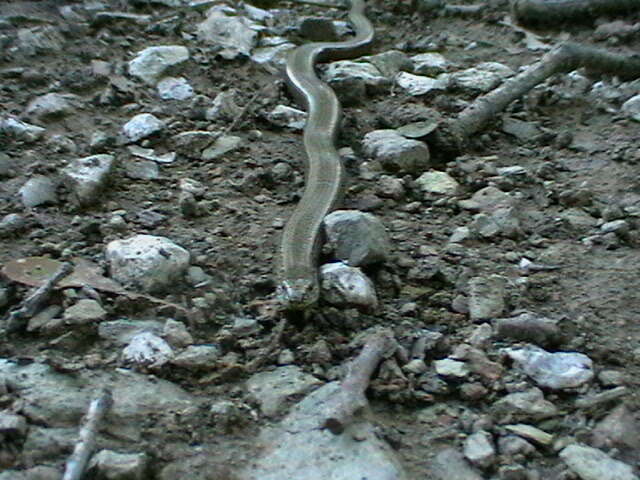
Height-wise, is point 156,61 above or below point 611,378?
above

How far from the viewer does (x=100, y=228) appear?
2.74 m

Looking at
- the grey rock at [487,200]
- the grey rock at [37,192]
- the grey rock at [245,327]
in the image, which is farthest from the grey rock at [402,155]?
the grey rock at [37,192]

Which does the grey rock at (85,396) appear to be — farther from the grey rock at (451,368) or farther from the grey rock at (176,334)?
the grey rock at (451,368)

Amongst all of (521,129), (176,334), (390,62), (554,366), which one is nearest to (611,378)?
(554,366)

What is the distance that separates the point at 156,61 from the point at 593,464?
3.18 metres

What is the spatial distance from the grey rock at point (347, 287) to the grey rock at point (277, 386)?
31 cm

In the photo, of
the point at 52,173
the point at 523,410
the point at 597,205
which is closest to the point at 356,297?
the point at 523,410

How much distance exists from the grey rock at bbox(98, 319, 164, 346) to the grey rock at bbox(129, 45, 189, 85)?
203cm

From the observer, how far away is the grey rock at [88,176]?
290 cm

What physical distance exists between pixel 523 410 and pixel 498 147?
1.82m

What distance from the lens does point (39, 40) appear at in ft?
13.7

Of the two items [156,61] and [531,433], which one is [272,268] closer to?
[531,433]

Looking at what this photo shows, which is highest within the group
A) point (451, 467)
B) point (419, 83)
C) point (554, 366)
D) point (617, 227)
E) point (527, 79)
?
point (527, 79)

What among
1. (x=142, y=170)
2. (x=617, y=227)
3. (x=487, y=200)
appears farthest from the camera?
(x=142, y=170)
